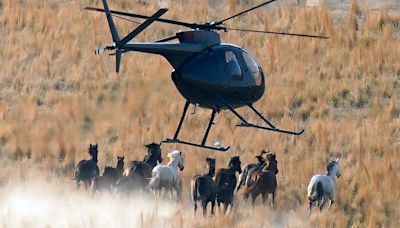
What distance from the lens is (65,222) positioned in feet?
69.8

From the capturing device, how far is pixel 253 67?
2100cm

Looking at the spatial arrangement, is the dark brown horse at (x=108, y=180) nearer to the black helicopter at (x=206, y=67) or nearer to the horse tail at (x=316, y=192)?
the black helicopter at (x=206, y=67)

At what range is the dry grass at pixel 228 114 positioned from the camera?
23375mm

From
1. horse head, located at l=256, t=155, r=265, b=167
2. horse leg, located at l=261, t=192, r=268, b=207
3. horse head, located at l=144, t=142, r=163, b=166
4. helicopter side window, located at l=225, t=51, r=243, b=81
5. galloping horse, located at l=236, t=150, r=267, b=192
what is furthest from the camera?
horse head, located at l=144, t=142, r=163, b=166

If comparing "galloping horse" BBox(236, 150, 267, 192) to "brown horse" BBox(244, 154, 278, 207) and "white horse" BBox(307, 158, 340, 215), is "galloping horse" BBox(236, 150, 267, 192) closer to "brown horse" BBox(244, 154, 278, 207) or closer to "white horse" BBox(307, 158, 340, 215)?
"brown horse" BBox(244, 154, 278, 207)

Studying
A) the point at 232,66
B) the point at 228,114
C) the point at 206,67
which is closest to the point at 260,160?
the point at 232,66

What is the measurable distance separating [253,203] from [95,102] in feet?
22.0

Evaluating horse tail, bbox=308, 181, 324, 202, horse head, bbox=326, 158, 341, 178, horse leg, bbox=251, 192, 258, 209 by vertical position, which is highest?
horse head, bbox=326, 158, 341, 178

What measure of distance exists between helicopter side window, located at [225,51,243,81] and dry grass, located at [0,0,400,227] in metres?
2.38

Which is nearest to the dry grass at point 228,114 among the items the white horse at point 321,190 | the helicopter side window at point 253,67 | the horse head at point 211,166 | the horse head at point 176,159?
the white horse at point 321,190

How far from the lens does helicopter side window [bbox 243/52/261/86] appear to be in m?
20.8

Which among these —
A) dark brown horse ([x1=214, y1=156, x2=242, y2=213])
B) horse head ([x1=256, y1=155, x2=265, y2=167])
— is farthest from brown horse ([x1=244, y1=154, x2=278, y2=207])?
horse head ([x1=256, y1=155, x2=265, y2=167])

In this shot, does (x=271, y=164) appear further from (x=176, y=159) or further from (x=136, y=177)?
(x=136, y=177)

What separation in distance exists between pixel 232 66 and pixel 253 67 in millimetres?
568
